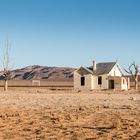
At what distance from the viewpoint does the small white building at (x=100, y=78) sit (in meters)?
62.8

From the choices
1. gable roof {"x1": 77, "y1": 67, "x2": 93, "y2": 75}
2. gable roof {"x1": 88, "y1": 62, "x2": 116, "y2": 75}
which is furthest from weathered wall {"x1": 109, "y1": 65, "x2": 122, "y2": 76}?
gable roof {"x1": 77, "y1": 67, "x2": 93, "y2": 75}

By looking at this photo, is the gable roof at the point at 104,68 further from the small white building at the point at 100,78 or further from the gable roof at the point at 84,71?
the gable roof at the point at 84,71

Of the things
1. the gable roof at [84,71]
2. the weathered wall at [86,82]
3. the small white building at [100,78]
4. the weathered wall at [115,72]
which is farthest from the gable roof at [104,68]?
the weathered wall at [86,82]

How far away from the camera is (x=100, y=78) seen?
63.2m

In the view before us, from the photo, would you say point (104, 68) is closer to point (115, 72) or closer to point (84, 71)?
point (115, 72)

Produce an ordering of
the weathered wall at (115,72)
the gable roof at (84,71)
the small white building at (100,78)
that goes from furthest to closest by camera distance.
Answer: the weathered wall at (115,72), the gable roof at (84,71), the small white building at (100,78)

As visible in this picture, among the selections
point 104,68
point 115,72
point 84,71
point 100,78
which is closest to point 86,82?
point 84,71

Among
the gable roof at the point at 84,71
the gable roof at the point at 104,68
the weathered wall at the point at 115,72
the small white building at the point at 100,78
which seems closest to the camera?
the small white building at the point at 100,78

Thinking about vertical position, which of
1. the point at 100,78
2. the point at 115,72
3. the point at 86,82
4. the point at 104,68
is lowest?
the point at 86,82

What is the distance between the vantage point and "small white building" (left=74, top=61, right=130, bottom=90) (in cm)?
6281

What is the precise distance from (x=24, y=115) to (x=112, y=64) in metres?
49.3

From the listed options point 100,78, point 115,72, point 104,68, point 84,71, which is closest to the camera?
point 100,78

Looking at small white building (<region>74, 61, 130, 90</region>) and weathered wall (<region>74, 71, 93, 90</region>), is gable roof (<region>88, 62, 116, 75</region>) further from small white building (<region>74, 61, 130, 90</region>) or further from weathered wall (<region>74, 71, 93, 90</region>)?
weathered wall (<region>74, 71, 93, 90</region>)

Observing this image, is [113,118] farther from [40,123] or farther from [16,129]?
[16,129]
